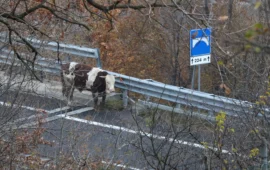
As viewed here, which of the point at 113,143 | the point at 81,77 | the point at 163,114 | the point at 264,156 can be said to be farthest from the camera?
the point at 81,77

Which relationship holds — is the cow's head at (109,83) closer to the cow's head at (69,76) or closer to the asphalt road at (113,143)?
the cow's head at (69,76)

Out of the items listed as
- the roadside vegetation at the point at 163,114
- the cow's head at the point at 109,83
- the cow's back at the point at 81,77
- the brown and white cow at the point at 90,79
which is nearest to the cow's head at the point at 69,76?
the brown and white cow at the point at 90,79

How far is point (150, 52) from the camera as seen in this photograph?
1585 centimetres

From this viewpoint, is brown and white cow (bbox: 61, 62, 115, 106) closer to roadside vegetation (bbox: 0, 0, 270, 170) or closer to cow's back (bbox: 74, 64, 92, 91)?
cow's back (bbox: 74, 64, 92, 91)

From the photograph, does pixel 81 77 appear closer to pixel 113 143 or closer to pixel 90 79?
pixel 90 79

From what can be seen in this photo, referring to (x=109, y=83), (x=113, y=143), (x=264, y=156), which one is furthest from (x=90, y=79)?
(x=264, y=156)

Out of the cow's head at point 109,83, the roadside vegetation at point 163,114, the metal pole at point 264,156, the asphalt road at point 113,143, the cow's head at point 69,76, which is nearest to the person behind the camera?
the roadside vegetation at point 163,114

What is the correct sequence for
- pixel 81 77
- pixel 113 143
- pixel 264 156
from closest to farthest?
pixel 264 156 → pixel 113 143 → pixel 81 77

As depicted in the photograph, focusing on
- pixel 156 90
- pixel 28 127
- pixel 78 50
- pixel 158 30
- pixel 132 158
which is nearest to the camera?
pixel 28 127

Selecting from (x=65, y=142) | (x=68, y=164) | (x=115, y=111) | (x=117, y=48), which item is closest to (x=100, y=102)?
(x=115, y=111)

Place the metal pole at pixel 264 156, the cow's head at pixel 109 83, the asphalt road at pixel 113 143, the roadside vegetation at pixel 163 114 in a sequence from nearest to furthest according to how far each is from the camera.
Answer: the roadside vegetation at pixel 163 114 → the metal pole at pixel 264 156 → the asphalt road at pixel 113 143 → the cow's head at pixel 109 83

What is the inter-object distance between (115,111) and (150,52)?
2.90 metres

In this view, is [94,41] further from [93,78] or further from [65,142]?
[65,142]

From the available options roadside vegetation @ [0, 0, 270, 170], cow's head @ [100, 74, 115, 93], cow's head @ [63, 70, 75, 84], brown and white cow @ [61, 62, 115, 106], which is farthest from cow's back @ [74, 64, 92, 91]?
roadside vegetation @ [0, 0, 270, 170]
